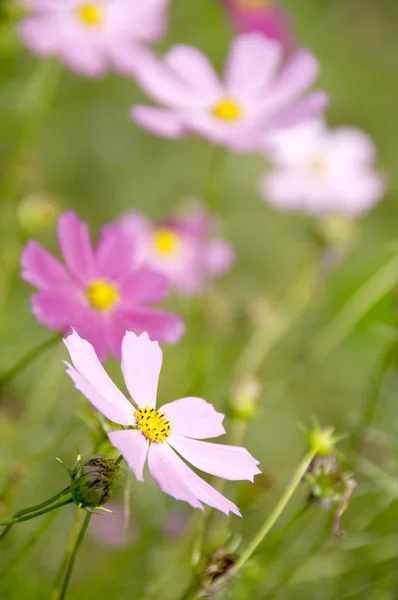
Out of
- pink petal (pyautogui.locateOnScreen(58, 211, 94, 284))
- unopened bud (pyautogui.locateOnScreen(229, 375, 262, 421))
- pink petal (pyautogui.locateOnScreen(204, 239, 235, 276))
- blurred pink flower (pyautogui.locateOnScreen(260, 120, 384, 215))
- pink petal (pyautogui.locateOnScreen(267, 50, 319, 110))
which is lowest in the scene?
unopened bud (pyautogui.locateOnScreen(229, 375, 262, 421))

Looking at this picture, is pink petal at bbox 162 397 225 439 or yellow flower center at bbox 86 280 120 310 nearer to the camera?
pink petal at bbox 162 397 225 439

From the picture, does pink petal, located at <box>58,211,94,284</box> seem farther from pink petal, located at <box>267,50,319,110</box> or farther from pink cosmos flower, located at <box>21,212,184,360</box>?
pink petal, located at <box>267,50,319,110</box>

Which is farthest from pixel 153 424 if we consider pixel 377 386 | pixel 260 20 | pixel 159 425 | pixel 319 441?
pixel 260 20

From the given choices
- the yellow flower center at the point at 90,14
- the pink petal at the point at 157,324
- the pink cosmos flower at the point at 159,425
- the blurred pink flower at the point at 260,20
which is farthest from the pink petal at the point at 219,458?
the blurred pink flower at the point at 260,20

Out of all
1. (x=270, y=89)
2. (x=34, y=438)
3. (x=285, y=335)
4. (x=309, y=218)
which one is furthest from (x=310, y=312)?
(x=34, y=438)

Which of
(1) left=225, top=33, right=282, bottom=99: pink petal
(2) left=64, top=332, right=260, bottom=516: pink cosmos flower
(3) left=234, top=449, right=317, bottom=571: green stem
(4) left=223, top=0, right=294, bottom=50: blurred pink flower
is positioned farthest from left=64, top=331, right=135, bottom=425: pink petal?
(4) left=223, top=0, right=294, bottom=50: blurred pink flower

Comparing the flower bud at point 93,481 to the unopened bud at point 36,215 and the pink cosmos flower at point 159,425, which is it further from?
the unopened bud at point 36,215

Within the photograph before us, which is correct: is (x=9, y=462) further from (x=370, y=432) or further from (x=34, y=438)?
(x=370, y=432)
